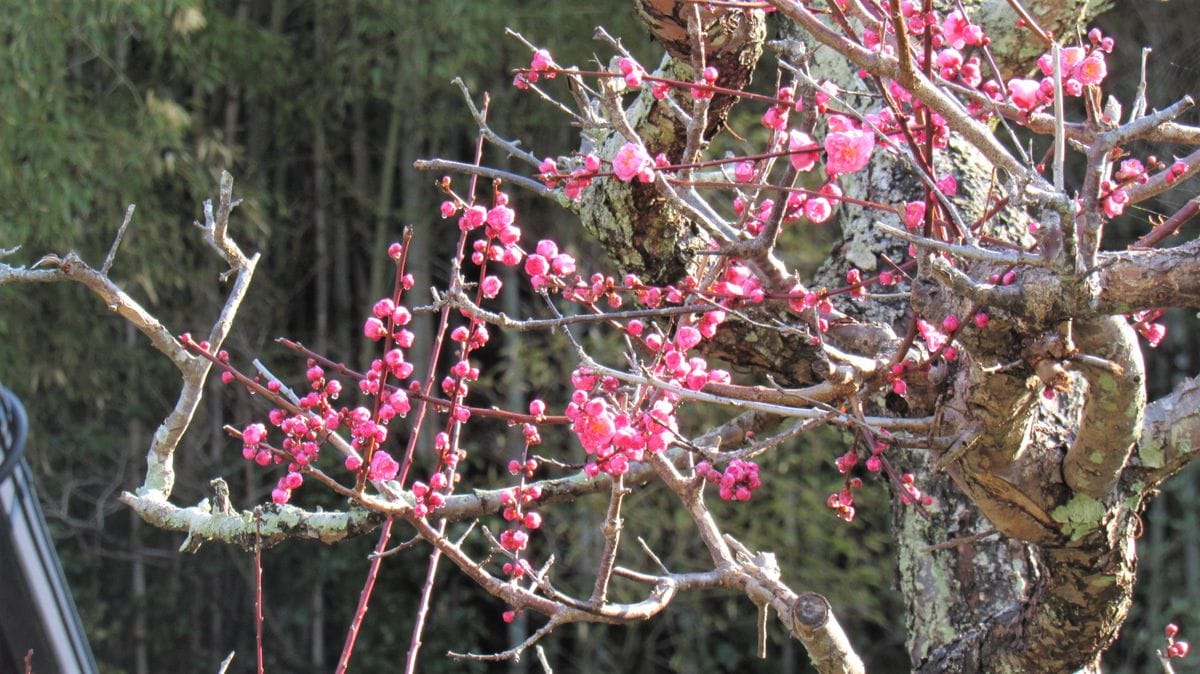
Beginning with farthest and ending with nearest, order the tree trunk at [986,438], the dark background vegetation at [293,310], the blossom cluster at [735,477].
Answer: the dark background vegetation at [293,310]
the blossom cluster at [735,477]
the tree trunk at [986,438]

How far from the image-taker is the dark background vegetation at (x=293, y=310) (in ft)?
12.5

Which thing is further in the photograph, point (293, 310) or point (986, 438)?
point (293, 310)

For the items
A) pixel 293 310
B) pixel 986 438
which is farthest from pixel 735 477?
pixel 293 310

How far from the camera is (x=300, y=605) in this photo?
4.52 meters

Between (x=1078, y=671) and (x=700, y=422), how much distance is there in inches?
93.0

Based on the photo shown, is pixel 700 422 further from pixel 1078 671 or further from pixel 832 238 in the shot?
pixel 1078 671

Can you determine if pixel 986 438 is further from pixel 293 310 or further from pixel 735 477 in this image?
pixel 293 310

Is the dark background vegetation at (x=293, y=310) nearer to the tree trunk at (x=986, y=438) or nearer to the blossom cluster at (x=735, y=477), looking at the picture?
the tree trunk at (x=986, y=438)

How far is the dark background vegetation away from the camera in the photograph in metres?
3.81

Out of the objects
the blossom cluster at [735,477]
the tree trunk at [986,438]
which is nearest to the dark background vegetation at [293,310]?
the tree trunk at [986,438]

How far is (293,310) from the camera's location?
4.84 meters

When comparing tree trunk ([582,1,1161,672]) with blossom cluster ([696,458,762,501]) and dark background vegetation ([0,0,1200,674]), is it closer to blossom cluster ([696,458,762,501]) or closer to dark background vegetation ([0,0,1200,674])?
blossom cluster ([696,458,762,501])

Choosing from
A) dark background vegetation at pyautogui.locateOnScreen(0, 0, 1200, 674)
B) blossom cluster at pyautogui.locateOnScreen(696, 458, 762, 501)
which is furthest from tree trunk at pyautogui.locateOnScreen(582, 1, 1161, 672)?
dark background vegetation at pyautogui.locateOnScreen(0, 0, 1200, 674)

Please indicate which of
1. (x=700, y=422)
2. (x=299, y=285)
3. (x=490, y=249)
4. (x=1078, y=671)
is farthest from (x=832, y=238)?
(x=490, y=249)
